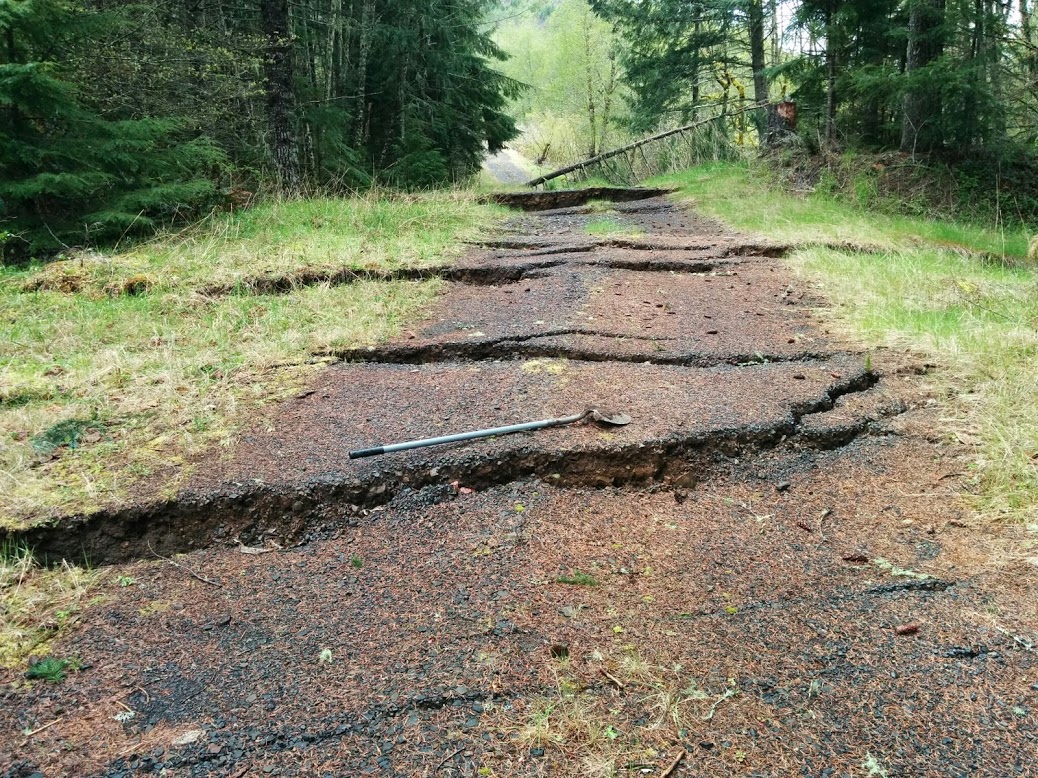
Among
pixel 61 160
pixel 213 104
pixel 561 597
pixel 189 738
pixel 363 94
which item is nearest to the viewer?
pixel 189 738

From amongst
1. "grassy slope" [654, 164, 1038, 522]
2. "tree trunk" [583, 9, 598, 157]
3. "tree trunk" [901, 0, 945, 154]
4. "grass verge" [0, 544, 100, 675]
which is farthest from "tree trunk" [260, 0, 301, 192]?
"tree trunk" [583, 9, 598, 157]

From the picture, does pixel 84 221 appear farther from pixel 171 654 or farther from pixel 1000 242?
pixel 1000 242

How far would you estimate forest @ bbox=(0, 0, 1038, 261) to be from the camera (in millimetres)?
5605

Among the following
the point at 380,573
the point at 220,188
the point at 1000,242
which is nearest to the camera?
the point at 380,573

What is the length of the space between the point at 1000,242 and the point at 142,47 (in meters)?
8.54

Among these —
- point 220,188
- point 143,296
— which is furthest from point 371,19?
point 143,296

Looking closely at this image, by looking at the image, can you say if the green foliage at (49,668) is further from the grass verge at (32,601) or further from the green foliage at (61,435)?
the green foliage at (61,435)

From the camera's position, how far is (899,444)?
7.86 feet

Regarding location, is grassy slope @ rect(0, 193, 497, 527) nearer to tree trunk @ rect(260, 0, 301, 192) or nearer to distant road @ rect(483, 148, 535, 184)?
tree trunk @ rect(260, 0, 301, 192)

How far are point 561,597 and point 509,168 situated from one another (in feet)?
72.1

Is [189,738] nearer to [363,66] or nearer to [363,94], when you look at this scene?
[363,94]

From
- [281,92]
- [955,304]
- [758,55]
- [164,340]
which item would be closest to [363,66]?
[281,92]

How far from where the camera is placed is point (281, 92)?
26.5 ft

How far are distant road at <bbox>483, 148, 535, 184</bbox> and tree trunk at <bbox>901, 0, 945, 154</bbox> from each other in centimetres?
1031
